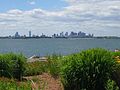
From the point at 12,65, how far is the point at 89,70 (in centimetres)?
464

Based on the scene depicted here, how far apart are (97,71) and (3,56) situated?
5.10 m

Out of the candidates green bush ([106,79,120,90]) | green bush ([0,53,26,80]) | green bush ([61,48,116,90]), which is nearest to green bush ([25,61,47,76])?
green bush ([0,53,26,80])

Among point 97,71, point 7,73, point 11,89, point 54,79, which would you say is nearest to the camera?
point 11,89

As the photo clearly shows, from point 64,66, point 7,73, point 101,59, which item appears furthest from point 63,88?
point 7,73

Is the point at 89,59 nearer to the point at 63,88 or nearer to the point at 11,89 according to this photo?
the point at 63,88

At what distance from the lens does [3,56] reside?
1714 centimetres

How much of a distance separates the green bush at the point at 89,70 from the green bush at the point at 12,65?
3.83 meters

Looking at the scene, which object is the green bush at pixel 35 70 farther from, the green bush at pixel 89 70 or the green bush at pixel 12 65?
the green bush at pixel 89 70

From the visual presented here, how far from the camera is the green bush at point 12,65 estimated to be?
664 inches

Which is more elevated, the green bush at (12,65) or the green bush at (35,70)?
the green bush at (12,65)

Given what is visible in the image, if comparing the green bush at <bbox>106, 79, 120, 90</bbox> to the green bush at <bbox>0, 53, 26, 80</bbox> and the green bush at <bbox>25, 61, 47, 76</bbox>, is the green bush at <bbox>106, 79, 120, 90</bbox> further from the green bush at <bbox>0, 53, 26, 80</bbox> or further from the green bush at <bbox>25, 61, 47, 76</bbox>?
the green bush at <bbox>25, 61, 47, 76</bbox>

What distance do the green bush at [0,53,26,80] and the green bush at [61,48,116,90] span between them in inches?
151

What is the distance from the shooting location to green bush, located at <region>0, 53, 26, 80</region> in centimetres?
1688

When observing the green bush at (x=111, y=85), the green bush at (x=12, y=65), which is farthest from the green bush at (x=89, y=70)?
the green bush at (x=12, y=65)
